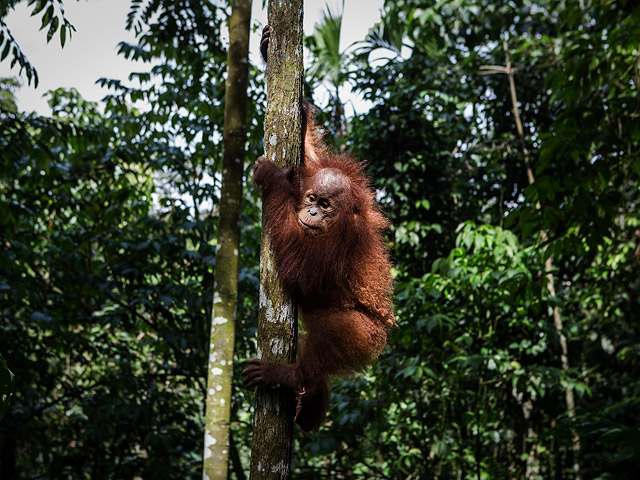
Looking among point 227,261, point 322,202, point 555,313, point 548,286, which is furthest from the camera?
point 548,286

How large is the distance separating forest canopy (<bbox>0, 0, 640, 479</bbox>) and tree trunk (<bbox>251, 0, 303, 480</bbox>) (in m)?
1.36

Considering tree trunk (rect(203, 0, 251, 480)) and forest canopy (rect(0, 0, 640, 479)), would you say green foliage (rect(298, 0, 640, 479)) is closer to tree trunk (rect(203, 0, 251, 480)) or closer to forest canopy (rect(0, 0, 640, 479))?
forest canopy (rect(0, 0, 640, 479))

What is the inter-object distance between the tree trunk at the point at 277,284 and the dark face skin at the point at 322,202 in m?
0.33

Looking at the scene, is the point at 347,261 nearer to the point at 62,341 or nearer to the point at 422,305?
the point at 422,305

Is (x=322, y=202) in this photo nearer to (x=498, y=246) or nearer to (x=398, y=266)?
(x=498, y=246)

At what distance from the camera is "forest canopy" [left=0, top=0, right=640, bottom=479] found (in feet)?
11.4

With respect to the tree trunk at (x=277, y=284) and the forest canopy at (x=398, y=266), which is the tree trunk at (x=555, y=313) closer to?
the forest canopy at (x=398, y=266)

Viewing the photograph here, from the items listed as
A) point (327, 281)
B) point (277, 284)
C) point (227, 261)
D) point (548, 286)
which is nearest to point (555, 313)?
point (548, 286)

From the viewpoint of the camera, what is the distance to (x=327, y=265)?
2107mm

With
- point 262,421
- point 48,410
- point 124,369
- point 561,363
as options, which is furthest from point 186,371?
point 561,363

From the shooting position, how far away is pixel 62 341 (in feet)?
15.5

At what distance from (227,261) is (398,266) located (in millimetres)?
3194

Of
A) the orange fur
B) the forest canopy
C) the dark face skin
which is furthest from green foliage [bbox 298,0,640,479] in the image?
the dark face skin

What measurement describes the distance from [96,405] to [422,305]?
281 cm
